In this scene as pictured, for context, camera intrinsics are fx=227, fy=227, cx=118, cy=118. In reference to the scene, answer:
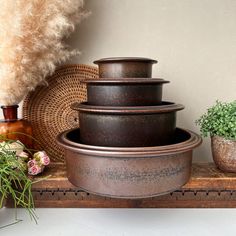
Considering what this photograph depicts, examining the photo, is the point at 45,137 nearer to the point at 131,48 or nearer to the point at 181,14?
the point at 131,48

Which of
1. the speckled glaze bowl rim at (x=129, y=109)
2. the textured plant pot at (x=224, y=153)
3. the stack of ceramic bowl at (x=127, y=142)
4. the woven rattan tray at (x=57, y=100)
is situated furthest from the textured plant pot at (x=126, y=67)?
the textured plant pot at (x=224, y=153)

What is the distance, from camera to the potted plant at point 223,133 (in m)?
0.73

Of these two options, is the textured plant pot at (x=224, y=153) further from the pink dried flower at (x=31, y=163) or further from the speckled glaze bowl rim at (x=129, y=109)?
the pink dried flower at (x=31, y=163)

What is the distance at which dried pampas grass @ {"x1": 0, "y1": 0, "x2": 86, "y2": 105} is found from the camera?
26.3 inches

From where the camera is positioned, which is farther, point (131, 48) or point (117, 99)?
point (131, 48)

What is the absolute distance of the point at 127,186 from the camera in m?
0.56

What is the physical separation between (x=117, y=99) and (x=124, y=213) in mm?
371

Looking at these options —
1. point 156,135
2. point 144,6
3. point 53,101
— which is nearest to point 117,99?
point 156,135

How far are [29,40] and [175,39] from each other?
1.79 feet

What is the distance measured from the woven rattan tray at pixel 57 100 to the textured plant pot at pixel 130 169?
31 centimetres

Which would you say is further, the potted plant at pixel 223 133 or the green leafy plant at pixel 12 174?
the potted plant at pixel 223 133

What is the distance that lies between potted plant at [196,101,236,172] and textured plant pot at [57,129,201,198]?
19cm

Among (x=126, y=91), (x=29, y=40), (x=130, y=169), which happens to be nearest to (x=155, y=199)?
(x=130, y=169)

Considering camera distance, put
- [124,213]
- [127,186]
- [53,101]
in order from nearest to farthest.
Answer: [127,186]
[124,213]
[53,101]
